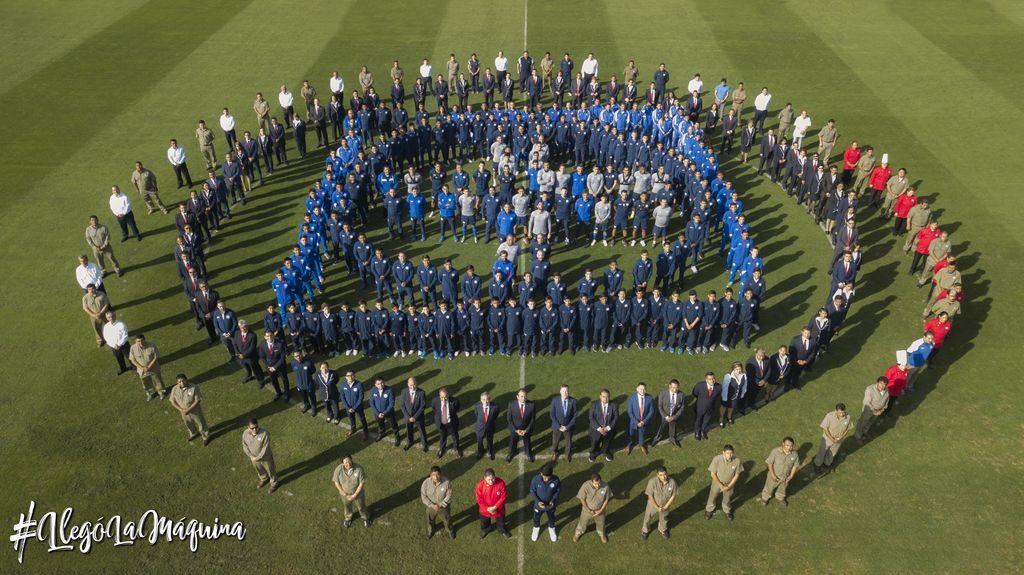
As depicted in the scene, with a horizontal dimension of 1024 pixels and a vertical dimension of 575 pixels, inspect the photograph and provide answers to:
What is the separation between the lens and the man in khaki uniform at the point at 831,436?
36.1 feet

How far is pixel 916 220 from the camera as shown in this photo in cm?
1675

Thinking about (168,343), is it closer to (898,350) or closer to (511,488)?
(511,488)

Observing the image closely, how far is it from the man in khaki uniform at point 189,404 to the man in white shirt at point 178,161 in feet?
34.1

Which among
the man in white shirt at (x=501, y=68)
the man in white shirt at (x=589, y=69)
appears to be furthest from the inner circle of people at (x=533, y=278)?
the man in white shirt at (x=501, y=68)

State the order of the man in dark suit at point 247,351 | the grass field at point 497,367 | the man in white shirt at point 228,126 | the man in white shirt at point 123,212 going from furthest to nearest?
1. the man in white shirt at point 228,126
2. the man in white shirt at point 123,212
3. the man in dark suit at point 247,351
4. the grass field at point 497,367

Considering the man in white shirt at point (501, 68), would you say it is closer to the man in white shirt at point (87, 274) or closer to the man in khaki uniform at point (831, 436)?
the man in white shirt at point (87, 274)

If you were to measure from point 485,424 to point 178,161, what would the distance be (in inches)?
553

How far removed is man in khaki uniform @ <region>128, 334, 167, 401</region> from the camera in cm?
1277

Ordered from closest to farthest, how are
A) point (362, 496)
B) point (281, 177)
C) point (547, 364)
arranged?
point (362, 496) < point (547, 364) < point (281, 177)

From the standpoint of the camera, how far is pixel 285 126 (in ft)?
80.5

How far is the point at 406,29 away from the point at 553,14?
24.9ft

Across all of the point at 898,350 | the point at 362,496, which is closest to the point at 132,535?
the point at 362,496

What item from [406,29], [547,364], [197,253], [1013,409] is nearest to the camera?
[1013,409]

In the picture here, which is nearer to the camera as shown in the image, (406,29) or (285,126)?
(285,126)
